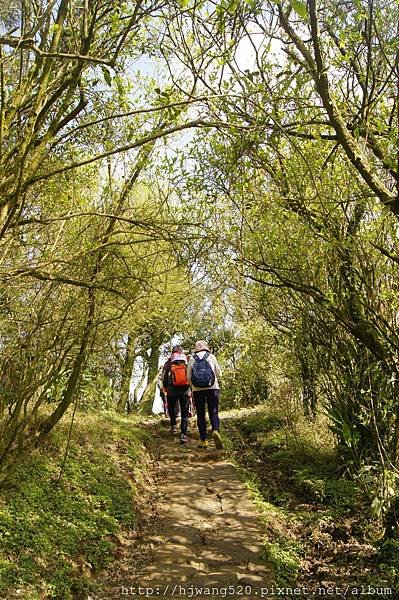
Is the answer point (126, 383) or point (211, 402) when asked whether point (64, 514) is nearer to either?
point (211, 402)

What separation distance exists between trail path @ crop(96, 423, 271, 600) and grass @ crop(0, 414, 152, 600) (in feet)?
1.22

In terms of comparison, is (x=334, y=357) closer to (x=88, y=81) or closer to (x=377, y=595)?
(x=377, y=595)

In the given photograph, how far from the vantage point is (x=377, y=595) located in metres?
4.51

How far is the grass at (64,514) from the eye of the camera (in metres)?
4.81

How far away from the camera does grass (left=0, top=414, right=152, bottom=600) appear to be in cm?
481

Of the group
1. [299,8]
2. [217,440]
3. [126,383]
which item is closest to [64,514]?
[217,440]

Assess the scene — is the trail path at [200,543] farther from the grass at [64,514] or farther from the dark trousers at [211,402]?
the dark trousers at [211,402]

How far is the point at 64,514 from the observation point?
5879 mm

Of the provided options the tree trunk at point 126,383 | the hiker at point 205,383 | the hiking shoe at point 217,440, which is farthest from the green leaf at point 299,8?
the tree trunk at point 126,383

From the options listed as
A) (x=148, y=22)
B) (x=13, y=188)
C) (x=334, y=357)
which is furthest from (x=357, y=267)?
(x=13, y=188)

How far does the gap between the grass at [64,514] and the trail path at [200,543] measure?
371mm

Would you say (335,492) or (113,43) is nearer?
(113,43)

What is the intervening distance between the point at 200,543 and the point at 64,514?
63.5 inches

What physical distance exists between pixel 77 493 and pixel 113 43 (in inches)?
203
